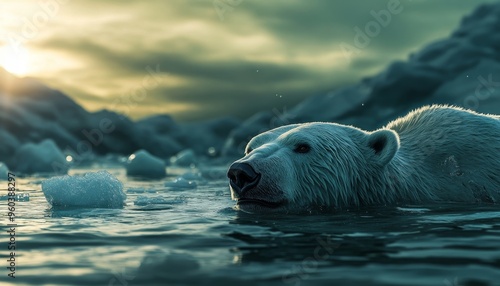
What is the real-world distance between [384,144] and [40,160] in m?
16.4

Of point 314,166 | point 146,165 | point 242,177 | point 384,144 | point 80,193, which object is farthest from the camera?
point 146,165

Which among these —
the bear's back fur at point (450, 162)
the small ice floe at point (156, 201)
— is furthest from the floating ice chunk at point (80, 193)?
the bear's back fur at point (450, 162)

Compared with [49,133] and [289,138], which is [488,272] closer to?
[289,138]

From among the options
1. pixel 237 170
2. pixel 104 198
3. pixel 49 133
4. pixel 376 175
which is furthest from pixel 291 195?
pixel 49 133

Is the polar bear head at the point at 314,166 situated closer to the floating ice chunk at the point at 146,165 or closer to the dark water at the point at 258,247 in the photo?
the dark water at the point at 258,247

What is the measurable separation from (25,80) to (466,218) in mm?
113822

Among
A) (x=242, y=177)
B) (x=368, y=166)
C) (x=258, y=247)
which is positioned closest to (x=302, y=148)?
(x=368, y=166)

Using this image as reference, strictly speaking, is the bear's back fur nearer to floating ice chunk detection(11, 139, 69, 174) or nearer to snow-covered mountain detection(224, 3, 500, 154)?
floating ice chunk detection(11, 139, 69, 174)

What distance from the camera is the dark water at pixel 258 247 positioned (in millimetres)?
3420

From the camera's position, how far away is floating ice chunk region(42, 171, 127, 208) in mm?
7398

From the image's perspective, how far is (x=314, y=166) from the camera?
6.88 metres

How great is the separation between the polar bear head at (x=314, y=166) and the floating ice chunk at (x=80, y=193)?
1611 millimetres

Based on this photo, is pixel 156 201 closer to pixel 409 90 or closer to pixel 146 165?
pixel 146 165

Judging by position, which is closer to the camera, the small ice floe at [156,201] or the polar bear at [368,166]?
the polar bear at [368,166]
